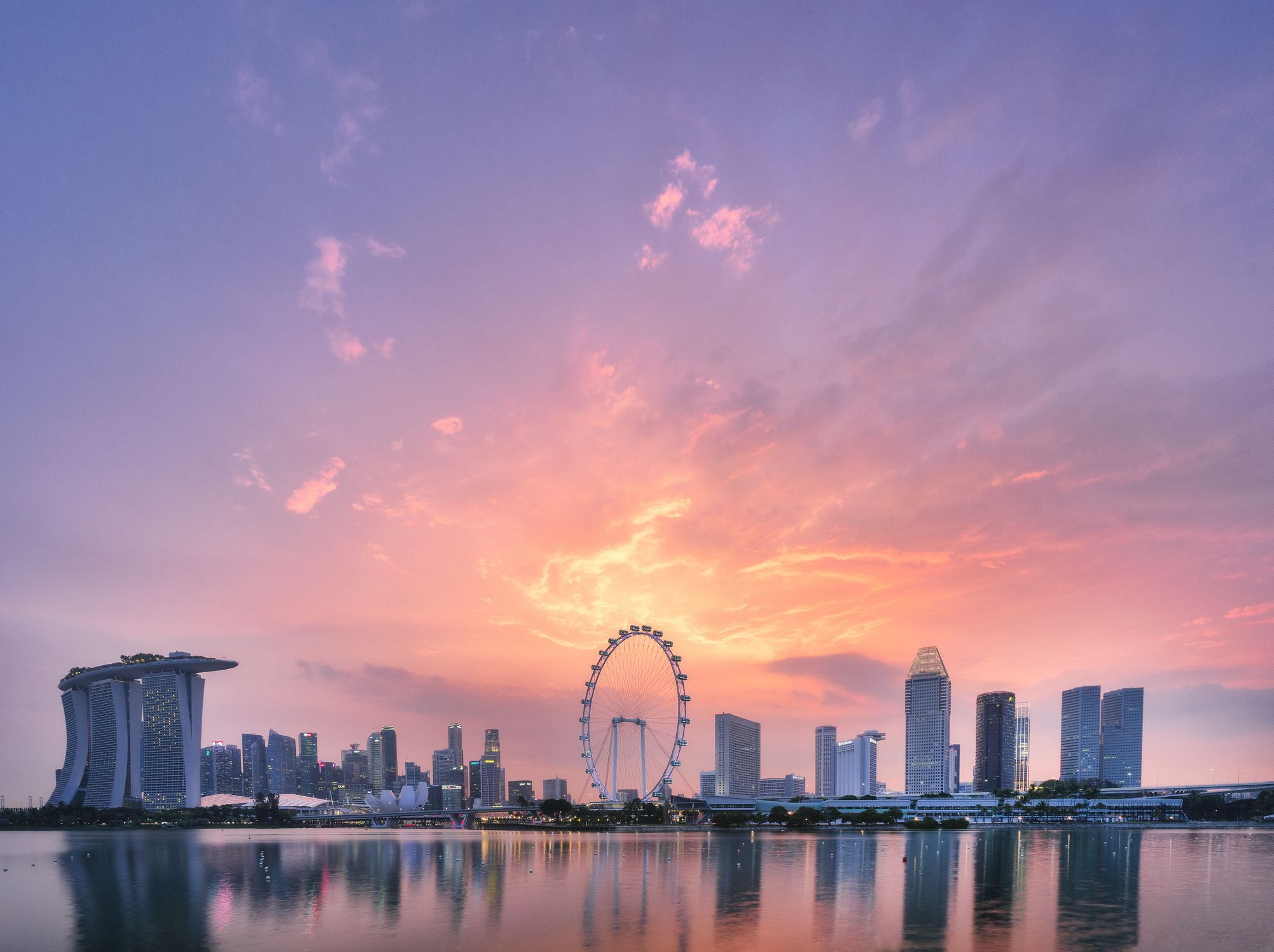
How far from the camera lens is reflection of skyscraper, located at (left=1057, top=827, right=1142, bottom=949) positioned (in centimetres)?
4602

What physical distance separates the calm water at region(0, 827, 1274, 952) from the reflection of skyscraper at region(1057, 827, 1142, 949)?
0.87 feet

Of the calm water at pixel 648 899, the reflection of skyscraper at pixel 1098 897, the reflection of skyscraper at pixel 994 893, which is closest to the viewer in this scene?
the calm water at pixel 648 899

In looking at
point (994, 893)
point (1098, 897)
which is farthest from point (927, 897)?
point (1098, 897)

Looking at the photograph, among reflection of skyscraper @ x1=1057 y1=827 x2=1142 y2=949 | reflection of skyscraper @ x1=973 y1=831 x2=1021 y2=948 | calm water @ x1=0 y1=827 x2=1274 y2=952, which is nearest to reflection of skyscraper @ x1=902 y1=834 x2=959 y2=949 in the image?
calm water @ x1=0 y1=827 x2=1274 y2=952

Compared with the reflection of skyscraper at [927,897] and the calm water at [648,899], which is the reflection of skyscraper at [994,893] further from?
the reflection of skyscraper at [927,897]

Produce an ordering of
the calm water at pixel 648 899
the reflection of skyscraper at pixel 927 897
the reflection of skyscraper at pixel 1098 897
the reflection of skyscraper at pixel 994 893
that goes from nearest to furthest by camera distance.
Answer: the reflection of skyscraper at pixel 927 897
the calm water at pixel 648 899
the reflection of skyscraper at pixel 1098 897
the reflection of skyscraper at pixel 994 893

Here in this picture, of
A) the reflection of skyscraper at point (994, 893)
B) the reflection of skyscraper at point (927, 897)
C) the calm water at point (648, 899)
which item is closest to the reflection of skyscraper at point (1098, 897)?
the calm water at point (648, 899)

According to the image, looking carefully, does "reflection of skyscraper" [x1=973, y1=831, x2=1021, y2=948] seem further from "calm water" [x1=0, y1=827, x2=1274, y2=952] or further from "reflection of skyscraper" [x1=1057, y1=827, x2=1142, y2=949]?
"reflection of skyscraper" [x1=1057, y1=827, x2=1142, y2=949]

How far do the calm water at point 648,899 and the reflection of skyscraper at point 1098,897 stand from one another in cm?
26

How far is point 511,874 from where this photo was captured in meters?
80.9

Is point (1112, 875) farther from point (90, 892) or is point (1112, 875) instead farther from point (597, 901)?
point (90, 892)

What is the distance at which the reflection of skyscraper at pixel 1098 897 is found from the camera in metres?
46.0

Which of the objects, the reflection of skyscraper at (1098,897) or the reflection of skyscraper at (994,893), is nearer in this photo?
the reflection of skyscraper at (1098,897)

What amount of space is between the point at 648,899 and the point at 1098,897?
33.4m
